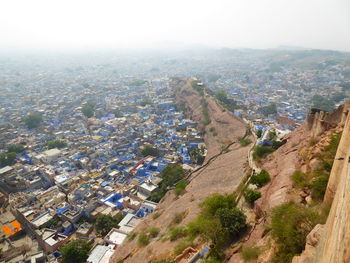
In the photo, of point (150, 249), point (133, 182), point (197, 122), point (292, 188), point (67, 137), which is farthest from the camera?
point (197, 122)

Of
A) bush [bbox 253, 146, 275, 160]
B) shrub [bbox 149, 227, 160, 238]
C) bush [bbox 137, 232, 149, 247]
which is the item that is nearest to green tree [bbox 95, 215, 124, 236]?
bush [bbox 137, 232, 149, 247]

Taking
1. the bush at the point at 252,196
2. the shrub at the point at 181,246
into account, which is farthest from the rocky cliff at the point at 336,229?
the shrub at the point at 181,246

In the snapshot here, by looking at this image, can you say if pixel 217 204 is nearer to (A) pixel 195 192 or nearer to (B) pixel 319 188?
(B) pixel 319 188

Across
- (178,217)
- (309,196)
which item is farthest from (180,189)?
(309,196)

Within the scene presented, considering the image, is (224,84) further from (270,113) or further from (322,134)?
(322,134)

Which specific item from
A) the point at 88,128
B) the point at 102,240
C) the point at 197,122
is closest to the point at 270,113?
the point at 197,122

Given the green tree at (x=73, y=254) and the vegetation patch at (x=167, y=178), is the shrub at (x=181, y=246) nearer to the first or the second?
→ the green tree at (x=73, y=254)
